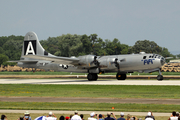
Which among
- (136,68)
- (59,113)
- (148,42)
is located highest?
(148,42)

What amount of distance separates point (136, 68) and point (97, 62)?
7.42m

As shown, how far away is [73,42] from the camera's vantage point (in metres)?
148

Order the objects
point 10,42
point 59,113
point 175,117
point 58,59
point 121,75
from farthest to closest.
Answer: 1. point 10,42
2. point 121,75
3. point 58,59
4. point 59,113
5. point 175,117

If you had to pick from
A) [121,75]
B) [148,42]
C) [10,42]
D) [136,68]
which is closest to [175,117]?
[136,68]

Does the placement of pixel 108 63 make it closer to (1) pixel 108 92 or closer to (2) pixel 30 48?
(1) pixel 108 92

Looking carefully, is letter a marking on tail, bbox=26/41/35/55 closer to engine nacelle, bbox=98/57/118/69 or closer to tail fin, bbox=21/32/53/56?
tail fin, bbox=21/32/53/56

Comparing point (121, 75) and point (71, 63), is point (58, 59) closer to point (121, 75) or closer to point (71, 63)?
point (71, 63)

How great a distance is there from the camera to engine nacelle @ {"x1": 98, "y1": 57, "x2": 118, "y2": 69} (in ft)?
160

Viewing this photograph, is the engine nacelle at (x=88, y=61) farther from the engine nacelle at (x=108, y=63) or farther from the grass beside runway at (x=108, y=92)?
the grass beside runway at (x=108, y=92)

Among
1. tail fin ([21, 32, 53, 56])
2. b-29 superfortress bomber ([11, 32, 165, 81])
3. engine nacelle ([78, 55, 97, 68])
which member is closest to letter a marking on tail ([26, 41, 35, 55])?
tail fin ([21, 32, 53, 56])

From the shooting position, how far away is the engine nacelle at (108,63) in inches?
1919

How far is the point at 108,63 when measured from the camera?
49.0 meters

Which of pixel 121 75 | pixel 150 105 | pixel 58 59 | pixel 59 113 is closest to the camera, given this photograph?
pixel 59 113

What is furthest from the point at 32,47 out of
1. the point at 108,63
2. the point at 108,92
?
the point at 108,92
